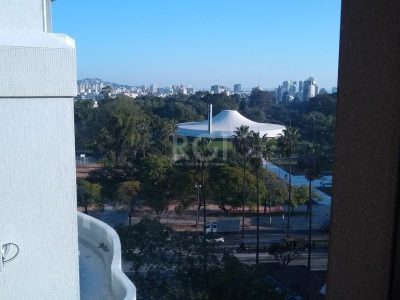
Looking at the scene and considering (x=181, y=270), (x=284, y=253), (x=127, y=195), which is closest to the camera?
(x=181, y=270)

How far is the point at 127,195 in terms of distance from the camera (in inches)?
401

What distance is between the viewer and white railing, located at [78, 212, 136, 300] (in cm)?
242

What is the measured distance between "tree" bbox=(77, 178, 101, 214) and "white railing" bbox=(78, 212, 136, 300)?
20.7 ft

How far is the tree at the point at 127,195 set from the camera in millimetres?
10125

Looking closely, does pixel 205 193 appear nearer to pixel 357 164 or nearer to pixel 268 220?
Result: pixel 268 220

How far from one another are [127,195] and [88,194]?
0.86 metres

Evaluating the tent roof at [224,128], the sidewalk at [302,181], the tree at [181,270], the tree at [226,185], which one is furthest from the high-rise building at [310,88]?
the tree at [181,270]

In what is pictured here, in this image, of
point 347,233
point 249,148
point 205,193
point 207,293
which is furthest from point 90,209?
point 347,233

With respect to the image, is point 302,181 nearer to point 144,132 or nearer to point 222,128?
point 144,132

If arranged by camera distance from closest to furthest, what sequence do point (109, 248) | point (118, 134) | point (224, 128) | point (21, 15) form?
1. point (21, 15)
2. point (109, 248)
3. point (118, 134)
4. point (224, 128)

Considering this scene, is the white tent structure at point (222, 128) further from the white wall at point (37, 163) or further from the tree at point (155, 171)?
the white wall at point (37, 163)

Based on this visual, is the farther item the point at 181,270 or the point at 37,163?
the point at 181,270

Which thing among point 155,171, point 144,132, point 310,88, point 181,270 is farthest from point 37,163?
point 310,88

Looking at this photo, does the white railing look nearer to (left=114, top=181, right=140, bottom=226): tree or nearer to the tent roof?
(left=114, top=181, right=140, bottom=226): tree
